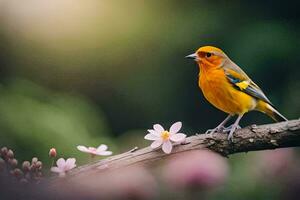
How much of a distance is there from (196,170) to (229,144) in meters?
0.07

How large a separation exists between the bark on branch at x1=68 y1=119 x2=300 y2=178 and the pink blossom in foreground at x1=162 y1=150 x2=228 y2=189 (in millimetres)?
20

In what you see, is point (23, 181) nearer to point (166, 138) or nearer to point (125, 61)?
point (166, 138)

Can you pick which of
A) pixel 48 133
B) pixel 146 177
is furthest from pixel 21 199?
pixel 48 133

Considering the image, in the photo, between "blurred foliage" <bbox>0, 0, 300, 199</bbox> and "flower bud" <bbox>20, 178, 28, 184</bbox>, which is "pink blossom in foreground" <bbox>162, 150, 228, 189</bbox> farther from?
"blurred foliage" <bbox>0, 0, 300, 199</bbox>

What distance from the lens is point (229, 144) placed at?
1.13 metres

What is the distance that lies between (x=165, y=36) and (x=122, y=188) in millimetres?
787

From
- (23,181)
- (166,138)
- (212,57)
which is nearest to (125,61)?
(212,57)

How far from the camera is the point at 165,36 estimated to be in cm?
177

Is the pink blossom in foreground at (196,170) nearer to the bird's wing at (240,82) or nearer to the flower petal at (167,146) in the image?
the flower petal at (167,146)

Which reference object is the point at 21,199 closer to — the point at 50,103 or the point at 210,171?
the point at 210,171

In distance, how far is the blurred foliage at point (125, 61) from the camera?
1.68m

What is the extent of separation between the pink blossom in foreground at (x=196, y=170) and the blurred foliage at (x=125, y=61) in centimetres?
45

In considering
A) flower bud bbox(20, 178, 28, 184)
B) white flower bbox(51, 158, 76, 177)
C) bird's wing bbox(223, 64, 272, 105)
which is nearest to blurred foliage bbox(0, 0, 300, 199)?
bird's wing bbox(223, 64, 272, 105)

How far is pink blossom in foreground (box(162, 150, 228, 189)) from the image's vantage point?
44.8 inches
